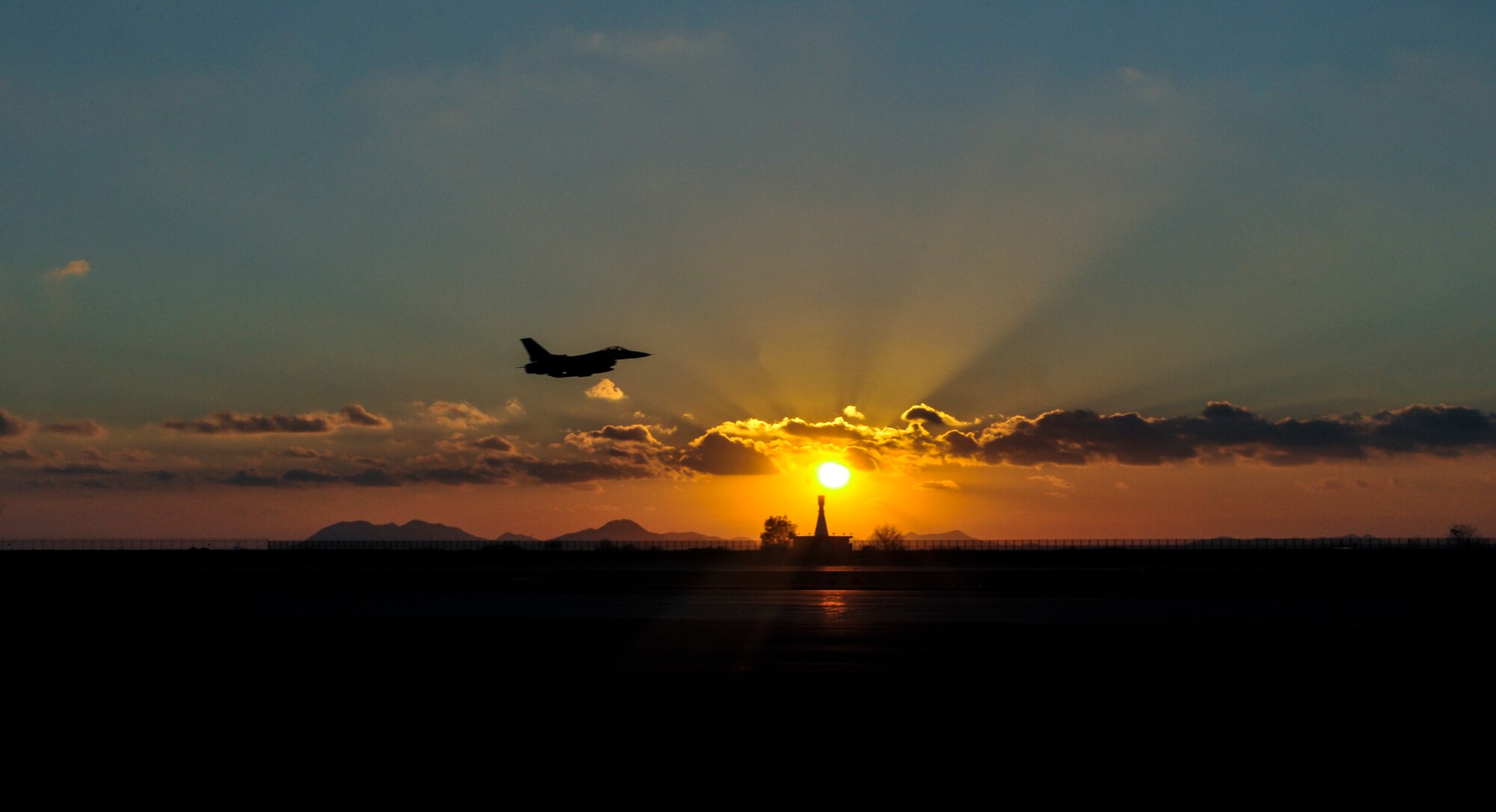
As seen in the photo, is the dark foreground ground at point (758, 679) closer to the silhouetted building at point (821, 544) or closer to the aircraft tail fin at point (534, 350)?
the aircraft tail fin at point (534, 350)

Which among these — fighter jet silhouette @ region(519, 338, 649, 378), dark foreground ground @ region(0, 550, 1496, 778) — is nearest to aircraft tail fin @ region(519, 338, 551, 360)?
fighter jet silhouette @ region(519, 338, 649, 378)

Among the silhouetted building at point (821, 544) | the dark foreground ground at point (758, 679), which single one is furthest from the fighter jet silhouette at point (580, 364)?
the silhouetted building at point (821, 544)

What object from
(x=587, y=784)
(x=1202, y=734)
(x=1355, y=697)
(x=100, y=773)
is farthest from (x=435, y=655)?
(x=1355, y=697)

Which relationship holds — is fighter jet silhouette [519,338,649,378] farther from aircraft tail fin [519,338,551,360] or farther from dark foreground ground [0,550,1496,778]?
dark foreground ground [0,550,1496,778]

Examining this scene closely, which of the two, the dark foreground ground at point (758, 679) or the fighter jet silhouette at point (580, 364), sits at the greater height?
the fighter jet silhouette at point (580, 364)

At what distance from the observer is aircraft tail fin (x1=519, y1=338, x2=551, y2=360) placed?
7988 cm

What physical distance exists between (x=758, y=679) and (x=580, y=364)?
53.6 metres

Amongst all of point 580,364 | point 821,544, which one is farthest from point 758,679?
point 821,544

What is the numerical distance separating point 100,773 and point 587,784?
6953mm

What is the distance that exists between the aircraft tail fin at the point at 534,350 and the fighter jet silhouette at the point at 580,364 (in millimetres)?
1249

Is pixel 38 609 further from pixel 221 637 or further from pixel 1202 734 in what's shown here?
pixel 1202 734

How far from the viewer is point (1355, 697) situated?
21.6m

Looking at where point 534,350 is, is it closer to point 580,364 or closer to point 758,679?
point 580,364

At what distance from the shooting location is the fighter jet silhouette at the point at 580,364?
75.5 m
